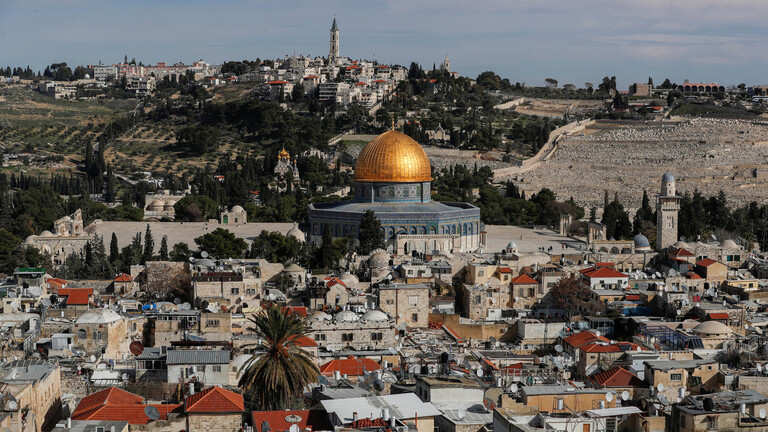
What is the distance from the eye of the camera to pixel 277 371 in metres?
16.2

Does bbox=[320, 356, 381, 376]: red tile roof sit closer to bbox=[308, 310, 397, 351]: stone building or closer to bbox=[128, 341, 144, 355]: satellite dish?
bbox=[308, 310, 397, 351]: stone building

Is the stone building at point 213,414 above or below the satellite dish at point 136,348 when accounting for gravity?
above

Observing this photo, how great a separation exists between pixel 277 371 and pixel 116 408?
2435 mm

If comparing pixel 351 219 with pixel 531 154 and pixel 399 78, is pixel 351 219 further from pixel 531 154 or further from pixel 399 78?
pixel 399 78

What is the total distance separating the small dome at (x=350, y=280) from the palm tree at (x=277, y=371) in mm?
9897

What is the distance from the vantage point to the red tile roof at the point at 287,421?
543 inches

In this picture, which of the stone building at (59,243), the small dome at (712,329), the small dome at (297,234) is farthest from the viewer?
the small dome at (297,234)

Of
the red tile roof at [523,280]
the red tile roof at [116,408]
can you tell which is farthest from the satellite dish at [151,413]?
the red tile roof at [523,280]

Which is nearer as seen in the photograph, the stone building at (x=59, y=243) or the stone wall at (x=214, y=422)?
the stone wall at (x=214, y=422)

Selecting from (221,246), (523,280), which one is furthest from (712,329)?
(221,246)

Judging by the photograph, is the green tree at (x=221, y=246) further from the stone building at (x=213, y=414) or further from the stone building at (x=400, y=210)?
the stone building at (x=213, y=414)

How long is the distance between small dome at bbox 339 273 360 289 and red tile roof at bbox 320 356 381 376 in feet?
25.2

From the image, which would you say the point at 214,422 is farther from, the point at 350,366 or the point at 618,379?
the point at 618,379

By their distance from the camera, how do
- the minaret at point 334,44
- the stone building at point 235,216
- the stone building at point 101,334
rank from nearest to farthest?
the stone building at point 101,334
the stone building at point 235,216
the minaret at point 334,44
